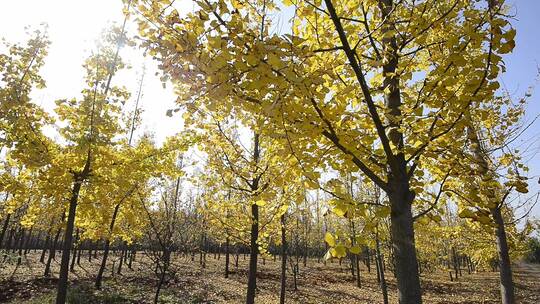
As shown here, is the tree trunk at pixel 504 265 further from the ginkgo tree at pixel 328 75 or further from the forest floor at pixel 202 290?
the forest floor at pixel 202 290

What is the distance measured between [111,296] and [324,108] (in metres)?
12.9

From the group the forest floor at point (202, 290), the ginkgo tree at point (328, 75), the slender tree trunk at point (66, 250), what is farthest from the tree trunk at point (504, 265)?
the forest floor at point (202, 290)

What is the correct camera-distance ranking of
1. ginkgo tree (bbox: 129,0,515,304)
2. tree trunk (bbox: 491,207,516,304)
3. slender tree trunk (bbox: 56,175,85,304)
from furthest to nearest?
slender tree trunk (bbox: 56,175,85,304) < tree trunk (bbox: 491,207,516,304) < ginkgo tree (bbox: 129,0,515,304)

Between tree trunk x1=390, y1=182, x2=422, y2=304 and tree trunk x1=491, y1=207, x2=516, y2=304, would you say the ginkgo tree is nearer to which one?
tree trunk x1=390, y1=182, x2=422, y2=304

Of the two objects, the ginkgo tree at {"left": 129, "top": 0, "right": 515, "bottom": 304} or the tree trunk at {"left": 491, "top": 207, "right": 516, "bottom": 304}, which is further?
the tree trunk at {"left": 491, "top": 207, "right": 516, "bottom": 304}

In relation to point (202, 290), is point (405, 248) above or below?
above

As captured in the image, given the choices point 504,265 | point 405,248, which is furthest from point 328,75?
point 504,265

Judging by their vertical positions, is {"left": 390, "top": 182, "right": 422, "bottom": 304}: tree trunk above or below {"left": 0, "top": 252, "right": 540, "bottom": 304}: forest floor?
above

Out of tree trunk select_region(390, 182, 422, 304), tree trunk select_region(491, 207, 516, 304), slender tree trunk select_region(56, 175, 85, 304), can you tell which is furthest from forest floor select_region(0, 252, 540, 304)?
tree trunk select_region(390, 182, 422, 304)

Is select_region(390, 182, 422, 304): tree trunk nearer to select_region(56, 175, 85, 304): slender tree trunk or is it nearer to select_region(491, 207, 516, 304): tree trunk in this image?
select_region(491, 207, 516, 304): tree trunk

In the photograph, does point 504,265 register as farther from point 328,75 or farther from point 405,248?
point 328,75

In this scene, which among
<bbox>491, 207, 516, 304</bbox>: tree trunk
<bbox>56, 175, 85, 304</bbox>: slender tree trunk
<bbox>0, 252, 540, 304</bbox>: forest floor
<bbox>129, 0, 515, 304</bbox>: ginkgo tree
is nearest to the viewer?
<bbox>129, 0, 515, 304</bbox>: ginkgo tree

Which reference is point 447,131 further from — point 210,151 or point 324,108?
point 210,151

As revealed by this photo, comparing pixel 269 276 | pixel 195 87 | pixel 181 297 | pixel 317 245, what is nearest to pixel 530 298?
pixel 269 276
